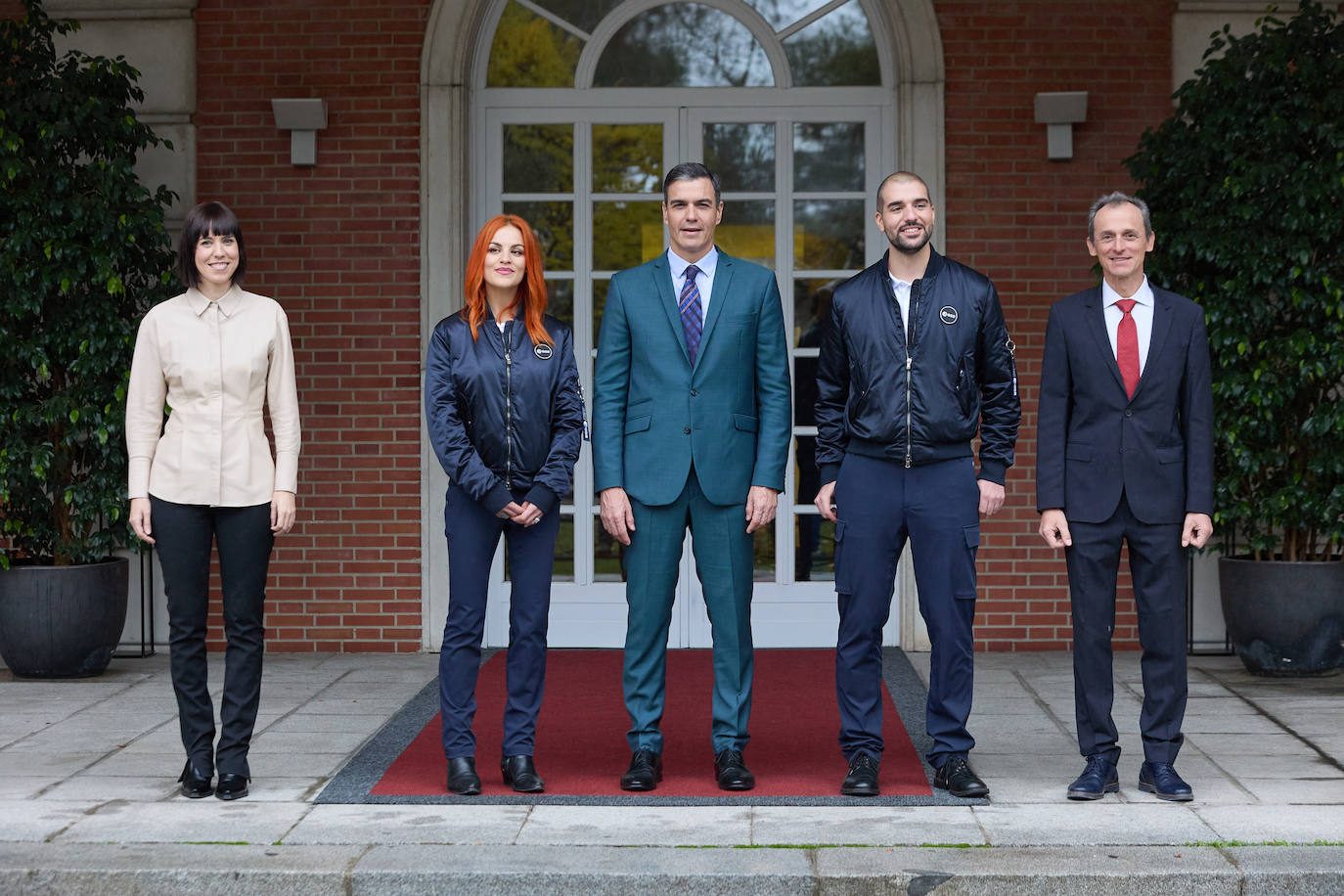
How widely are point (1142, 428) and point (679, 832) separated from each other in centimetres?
171

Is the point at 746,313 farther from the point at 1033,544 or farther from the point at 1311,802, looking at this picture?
the point at 1033,544

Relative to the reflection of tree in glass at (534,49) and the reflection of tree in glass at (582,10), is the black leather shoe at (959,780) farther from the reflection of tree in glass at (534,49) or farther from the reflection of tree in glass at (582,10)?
the reflection of tree in glass at (582,10)

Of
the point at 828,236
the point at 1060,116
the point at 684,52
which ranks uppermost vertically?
the point at 684,52

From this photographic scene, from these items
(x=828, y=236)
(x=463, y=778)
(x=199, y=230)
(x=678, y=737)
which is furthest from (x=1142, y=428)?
(x=828, y=236)

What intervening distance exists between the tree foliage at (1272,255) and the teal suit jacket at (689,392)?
244 centimetres

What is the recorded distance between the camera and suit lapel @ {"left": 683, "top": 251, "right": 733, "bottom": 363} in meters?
4.14

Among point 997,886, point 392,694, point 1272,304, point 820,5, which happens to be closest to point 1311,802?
point 997,886

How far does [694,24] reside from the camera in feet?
22.7

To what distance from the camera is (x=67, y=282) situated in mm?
5789

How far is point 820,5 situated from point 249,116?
277 centimetres

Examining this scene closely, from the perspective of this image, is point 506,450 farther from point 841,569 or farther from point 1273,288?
point 1273,288

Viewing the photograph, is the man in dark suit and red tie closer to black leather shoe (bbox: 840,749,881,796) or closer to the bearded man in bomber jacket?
the bearded man in bomber jacket

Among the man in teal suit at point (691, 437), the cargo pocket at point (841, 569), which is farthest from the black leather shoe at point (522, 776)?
the cargo pocket at point (841, 569)

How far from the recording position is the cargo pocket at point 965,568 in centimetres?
409
